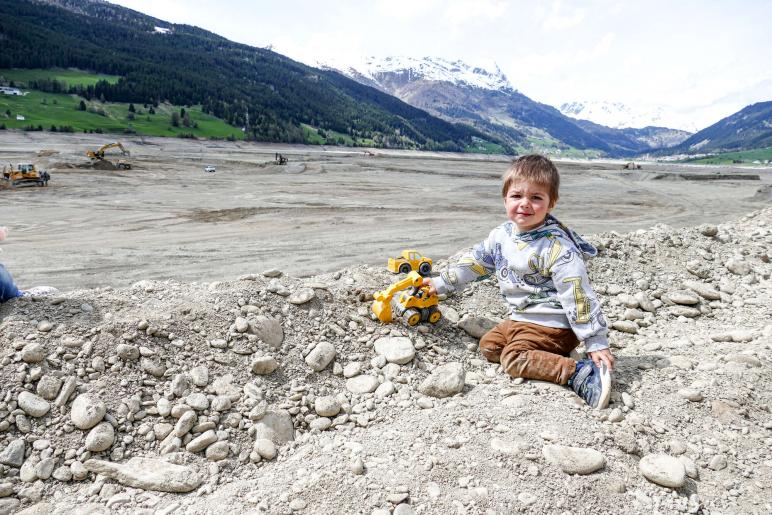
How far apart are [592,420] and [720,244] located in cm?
676

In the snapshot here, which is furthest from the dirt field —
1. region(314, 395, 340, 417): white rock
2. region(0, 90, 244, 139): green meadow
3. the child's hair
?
region(0, 90, 244, 139): green meadow

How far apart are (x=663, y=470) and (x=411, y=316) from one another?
8.13 ft

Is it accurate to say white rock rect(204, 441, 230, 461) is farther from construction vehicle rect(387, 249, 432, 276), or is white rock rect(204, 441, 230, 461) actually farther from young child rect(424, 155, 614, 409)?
construction vehicle rect(387, 249, 432, 276)

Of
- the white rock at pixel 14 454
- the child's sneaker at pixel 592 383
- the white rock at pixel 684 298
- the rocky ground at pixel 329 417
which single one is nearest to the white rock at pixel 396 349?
the rocky ground at pixel 329 417

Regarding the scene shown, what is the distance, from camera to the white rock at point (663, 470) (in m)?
2.55

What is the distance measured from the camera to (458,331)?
481 cm

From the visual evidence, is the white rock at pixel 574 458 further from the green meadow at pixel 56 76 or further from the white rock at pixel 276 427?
the green meadow at pixel 56 76

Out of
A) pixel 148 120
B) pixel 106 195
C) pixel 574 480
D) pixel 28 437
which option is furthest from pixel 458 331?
pixel 148 120

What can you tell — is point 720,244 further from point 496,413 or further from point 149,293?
point 149,293

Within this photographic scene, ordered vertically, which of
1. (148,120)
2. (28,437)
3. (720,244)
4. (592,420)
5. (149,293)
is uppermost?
(148,120)

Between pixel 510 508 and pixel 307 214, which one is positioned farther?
pixel 307 214

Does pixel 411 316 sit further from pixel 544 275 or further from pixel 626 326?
pixel 626 326

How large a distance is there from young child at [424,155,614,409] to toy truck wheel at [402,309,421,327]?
0.74 metres

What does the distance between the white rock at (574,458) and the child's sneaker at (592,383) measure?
0.61m
